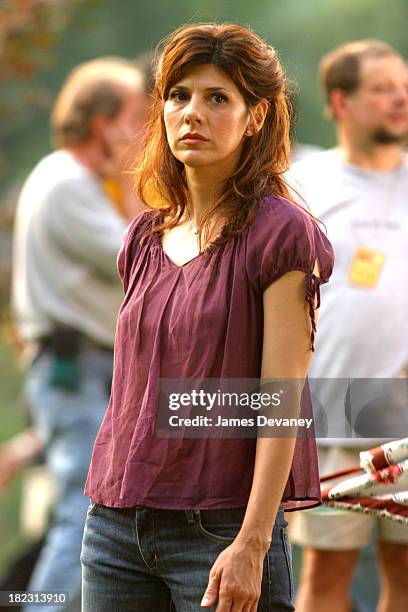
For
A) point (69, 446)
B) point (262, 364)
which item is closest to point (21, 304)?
point (69, 446)

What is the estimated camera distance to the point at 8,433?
761 cm

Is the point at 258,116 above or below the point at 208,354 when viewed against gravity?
above

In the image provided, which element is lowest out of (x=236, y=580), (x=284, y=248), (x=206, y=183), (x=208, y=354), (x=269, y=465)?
(x=236, y=580)

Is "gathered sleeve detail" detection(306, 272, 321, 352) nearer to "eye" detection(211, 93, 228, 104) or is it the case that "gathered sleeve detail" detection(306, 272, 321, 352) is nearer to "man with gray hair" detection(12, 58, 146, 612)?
"eye" detection(211, 93, 228, 104)

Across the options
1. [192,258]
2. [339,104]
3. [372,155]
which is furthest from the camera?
[339,104]

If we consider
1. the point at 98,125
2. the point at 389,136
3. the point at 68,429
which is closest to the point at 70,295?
the point at 68,429

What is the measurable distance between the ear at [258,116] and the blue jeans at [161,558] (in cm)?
66

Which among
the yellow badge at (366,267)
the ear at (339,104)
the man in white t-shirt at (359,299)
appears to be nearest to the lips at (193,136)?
the man in white t-shirt at (359,299)

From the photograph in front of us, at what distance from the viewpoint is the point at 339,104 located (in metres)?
4.60

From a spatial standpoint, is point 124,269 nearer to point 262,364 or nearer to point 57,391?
point 262,364

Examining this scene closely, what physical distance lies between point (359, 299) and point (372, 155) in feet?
Answer: 1.64

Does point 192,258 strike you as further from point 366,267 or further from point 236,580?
point 366,267

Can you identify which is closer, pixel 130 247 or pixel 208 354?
pixel 208 354

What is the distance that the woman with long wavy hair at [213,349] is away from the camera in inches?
91.6
